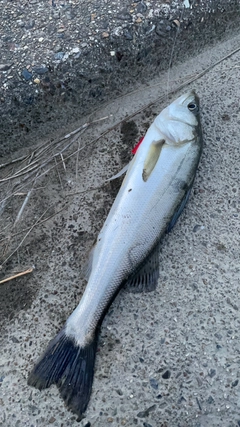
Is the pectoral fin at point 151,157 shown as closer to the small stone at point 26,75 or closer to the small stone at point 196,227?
the small stone at point 196,227

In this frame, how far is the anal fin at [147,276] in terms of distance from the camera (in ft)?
7.68

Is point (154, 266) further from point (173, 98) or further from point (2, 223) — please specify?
point (173, 98)

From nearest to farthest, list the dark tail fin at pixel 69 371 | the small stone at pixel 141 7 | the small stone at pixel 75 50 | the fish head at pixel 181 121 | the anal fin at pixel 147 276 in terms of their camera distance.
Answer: the dark tail fin at pixel 69 371 → the anal fin at pixel 147 276 → the fish head at pixel 181 121 → the small stone at pixel 75 50 → the small stone at pixel 141 7

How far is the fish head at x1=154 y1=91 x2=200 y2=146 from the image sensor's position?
2.46 metres

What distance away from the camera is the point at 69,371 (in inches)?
84.0

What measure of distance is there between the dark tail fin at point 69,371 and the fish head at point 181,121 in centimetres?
137

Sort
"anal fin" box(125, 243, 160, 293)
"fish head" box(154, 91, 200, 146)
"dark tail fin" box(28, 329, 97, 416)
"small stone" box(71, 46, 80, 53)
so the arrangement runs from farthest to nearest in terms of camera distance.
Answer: "small stone" box(71, 46, 80, 53) < "fish head" box(154, 91, 200, 146) < "anal fin" box(125, 243, 160, 293) < "dark tail fin" box(28, 329, 97, 416)

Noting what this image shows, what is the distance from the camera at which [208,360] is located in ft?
7.41

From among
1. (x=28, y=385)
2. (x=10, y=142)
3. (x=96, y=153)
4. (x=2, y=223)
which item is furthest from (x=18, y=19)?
(x=28, y=385)

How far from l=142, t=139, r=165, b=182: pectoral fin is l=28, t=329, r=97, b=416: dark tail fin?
1.06 m

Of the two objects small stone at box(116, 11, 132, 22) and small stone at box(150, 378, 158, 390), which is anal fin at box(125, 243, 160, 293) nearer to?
small stone at box(150, 378, 158, 390)

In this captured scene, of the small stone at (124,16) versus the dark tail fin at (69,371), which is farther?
the small stone at (124,16)

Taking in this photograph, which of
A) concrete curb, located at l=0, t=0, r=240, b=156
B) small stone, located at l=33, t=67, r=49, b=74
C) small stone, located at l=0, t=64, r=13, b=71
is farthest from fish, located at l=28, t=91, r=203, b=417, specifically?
small stone, located at l=0, t=64, r=13, b=71

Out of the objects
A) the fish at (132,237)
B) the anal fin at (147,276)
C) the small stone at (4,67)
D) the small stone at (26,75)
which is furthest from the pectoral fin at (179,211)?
the small stone at (4,67)
